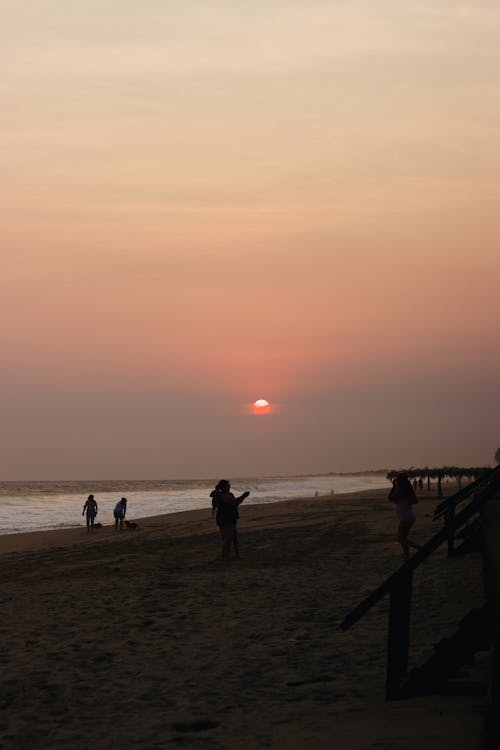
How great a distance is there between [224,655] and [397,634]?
129 inches

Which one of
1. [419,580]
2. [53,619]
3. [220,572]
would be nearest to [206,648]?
[53,619]

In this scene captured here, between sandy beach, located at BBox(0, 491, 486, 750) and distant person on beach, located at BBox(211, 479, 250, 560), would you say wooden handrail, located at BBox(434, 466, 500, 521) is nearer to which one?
sandy beach, located at BBox(0, 491, 486, 750)

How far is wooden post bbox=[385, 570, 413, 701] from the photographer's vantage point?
263 inches

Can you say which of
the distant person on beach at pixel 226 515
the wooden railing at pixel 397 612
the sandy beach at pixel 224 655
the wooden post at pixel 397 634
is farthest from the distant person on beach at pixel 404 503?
the wooden post at pixel 397 634

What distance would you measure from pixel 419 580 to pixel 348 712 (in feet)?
24.2

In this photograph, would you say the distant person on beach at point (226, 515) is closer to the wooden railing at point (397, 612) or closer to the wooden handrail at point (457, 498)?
the wooden handrail at point (457, 498)

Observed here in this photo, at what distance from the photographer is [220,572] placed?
1706 cm

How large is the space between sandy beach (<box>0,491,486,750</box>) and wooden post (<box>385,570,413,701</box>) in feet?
0.74

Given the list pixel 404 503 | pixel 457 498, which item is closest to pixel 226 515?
pixel 404 503

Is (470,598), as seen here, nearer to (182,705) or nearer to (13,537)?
(182,705)

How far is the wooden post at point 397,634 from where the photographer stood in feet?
22.0

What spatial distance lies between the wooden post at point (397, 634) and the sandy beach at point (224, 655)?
0.74 feet

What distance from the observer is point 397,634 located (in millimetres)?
6910

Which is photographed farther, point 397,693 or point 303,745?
point 397,693
